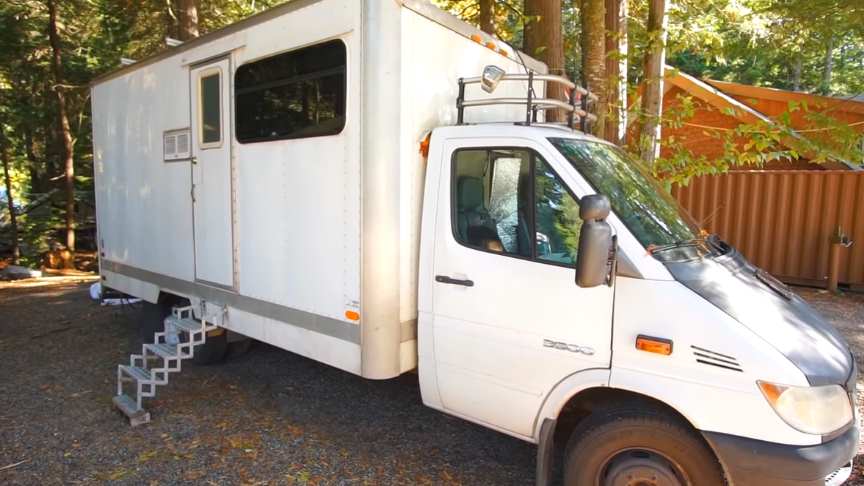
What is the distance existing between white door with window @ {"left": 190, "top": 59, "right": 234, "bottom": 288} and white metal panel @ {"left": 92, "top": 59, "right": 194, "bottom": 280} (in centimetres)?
18

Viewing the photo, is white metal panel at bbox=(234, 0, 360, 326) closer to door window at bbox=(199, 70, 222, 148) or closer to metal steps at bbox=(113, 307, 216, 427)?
door window at bbox=(199, 70, 222, 148)

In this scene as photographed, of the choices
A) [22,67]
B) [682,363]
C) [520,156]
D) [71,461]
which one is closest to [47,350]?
[71,461]

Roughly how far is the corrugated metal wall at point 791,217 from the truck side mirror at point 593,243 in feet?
24.4

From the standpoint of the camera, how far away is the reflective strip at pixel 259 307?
3654 mm

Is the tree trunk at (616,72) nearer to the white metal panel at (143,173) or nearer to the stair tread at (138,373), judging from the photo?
the white metal panel at (143,173)

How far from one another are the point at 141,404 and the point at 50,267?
40.0 feet

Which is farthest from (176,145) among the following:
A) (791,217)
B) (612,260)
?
(791,217)

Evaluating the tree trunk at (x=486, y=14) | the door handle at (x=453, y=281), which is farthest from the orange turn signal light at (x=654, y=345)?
the tree trunk at (x=486, y=14)

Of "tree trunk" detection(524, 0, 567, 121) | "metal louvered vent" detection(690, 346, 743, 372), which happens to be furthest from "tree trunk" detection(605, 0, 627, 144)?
"metal louvered vent" detection(690, 346, 743, 372)

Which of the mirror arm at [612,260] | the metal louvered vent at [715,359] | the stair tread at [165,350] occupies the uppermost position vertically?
the mirror arm at [612,260]

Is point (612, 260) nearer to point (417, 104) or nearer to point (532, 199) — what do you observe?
point (532, 199)

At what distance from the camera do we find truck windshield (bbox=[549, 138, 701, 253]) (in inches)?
117

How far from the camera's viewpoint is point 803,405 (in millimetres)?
2410

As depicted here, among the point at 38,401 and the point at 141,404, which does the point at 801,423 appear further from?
the point at 38,401
